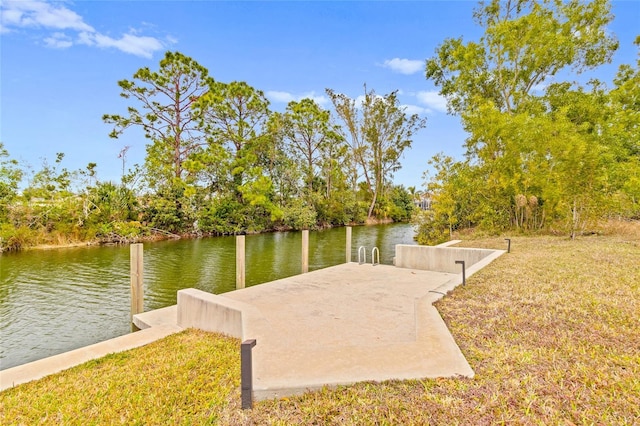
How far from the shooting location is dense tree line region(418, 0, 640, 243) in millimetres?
11172

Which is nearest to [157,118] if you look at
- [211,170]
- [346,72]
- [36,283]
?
[211,170]

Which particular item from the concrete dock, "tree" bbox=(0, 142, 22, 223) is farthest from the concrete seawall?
"tree" bbox=(0, 142, 22, 223)

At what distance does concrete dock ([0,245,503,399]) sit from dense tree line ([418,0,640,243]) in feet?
23.4

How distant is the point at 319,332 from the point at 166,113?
20822 mm

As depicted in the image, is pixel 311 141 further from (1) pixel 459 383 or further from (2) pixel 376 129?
(1) pixel 459 383

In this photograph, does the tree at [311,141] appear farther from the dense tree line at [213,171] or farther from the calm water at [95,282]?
the calm water at [95,282]

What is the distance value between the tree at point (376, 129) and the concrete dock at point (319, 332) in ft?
83.0

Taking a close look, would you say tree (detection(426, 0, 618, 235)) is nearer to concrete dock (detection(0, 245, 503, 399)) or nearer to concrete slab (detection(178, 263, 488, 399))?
concrete dock (detection(0, 245, 503, 399))

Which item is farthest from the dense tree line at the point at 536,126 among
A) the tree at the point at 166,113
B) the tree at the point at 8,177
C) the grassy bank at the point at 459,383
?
the tree at the point at 8,177

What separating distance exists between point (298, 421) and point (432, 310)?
235 cm

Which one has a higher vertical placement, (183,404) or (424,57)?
(424,57)

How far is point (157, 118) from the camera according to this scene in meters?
20.5

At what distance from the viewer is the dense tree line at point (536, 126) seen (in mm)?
11172

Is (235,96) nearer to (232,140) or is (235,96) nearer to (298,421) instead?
(232,140)
